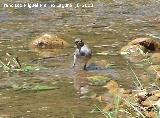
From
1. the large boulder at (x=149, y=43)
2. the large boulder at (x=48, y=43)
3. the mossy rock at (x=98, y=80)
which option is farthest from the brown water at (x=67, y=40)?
the large boulder at (x=149, y=43)

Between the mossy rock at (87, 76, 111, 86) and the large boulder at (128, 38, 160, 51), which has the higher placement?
the large boulder at (128, 38, 160, 51)

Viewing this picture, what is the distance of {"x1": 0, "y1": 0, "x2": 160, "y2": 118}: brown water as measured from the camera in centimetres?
776

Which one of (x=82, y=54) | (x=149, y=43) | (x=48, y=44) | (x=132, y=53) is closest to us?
(x=82, y=54)

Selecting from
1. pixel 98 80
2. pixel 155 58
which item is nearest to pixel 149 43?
pixel 155 58

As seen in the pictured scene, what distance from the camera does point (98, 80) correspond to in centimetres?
913

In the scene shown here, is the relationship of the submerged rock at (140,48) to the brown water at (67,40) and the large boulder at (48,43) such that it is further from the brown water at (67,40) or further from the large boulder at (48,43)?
the large boulder at (48,43)

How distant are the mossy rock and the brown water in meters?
0.15

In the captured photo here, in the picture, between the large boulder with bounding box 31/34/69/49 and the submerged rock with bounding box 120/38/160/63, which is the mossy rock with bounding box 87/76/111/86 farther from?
the large boulder with bounding box 31/34/69/49

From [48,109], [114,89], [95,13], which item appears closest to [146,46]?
[114,89]

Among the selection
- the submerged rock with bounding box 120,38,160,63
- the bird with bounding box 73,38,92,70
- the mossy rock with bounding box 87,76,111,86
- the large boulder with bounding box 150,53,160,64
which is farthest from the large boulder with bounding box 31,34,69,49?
the mossy rock with bounding box 87,76,111,86

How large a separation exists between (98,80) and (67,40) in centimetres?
414

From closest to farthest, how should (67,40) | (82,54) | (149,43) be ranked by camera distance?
(82,54), (149,43), (67,40)

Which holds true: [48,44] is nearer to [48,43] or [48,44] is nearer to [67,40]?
[48,43]

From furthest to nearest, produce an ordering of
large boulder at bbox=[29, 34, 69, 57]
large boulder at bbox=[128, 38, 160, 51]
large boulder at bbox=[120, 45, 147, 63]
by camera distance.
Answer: large boulder at bbox=[29, 34, 69, 57] < large boulder at bbox=[128, 38, 160, 51] < large boulder at bbox=[120, 45, 147, 63]
